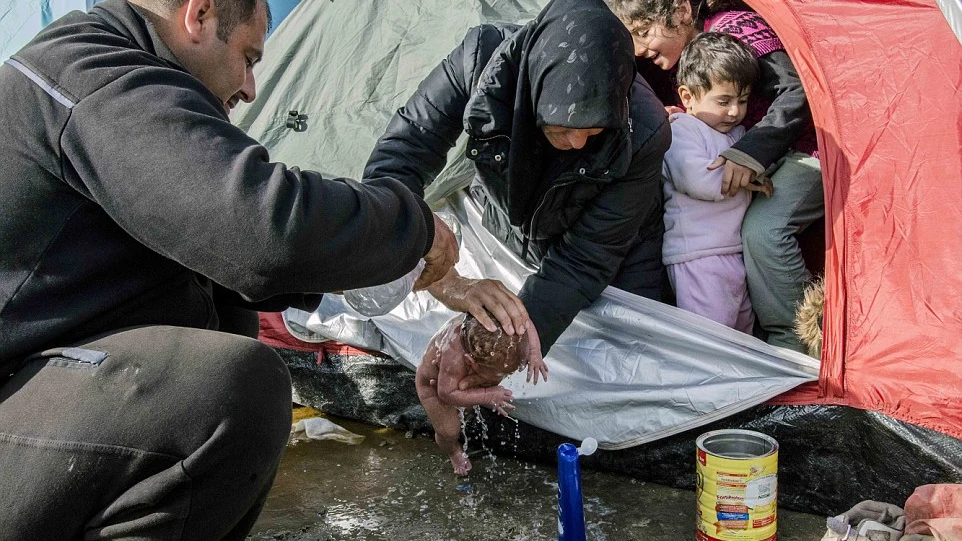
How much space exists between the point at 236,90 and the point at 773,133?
1.41 m

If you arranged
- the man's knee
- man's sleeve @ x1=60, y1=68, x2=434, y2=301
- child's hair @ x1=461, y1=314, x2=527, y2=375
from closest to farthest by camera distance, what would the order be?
man's sleeve @ x1=60, y1=68, x2=434, y2=301, the man's knee, child's hair @ x1=461, y1=314, x2=527, y2=375

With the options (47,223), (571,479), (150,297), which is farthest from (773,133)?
(47,223)

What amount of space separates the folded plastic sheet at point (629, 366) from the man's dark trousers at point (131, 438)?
110cm

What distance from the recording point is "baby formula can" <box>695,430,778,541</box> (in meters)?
1.95

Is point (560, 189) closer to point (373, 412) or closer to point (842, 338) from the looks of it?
point (842, 338)

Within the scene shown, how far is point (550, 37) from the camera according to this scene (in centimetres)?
210

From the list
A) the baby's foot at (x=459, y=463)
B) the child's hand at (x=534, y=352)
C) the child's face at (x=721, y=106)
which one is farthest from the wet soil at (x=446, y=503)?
the child's face at (x=721, y=106)

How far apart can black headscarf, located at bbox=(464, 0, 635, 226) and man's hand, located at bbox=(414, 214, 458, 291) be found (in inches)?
17.2

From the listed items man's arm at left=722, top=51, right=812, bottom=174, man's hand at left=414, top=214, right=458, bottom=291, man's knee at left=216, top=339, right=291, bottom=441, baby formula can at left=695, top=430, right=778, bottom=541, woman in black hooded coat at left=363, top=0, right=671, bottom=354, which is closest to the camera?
man's knee at left=216, top=339, right=291, bottom=441

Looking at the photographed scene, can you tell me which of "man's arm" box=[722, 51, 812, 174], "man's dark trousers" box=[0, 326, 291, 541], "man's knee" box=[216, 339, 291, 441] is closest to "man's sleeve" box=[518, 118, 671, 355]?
"man's arm" box=[722, 51, 812, 174]

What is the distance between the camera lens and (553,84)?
6.75 ft

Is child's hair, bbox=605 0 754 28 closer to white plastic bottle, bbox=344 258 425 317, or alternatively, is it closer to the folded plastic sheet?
the folded plastic sheet

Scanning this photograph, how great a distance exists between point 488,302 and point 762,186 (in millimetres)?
843

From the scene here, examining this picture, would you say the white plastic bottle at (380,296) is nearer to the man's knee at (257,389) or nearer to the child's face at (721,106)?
the man's knee at (257,389)
